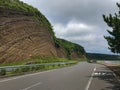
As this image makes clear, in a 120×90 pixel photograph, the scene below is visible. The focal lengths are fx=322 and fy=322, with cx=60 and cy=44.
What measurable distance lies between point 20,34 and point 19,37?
0.84m

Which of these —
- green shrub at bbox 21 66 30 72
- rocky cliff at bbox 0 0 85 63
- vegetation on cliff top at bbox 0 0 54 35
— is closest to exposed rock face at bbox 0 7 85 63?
rocky cliff at bbox 0 0 85 63

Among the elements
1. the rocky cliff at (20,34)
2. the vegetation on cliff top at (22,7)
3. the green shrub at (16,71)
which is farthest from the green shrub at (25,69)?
the vegetation on cliff top at (22,7)

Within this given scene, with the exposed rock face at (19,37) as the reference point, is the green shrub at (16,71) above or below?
below

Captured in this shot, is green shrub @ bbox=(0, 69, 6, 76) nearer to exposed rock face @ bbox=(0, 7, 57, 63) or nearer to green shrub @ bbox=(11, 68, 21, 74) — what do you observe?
green shrub @ bbox=(11, 68, 21, 74)

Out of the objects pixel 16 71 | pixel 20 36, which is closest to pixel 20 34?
pixel 20 36

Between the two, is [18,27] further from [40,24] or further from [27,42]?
[40,24]

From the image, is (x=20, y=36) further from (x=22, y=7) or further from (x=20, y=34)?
(x=22, y=7)

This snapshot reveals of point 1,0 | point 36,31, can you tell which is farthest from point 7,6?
point 36,31

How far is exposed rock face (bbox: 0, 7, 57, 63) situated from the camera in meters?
48.0

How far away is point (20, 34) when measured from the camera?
54.7 meters

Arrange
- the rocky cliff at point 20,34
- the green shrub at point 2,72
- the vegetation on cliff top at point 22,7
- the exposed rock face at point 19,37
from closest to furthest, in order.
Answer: the green shrub at point 2,72 < the exposed rock face at point 19,37 < the rocky cliff at point 20,34 < the vegetation on cliff top at point 22,7

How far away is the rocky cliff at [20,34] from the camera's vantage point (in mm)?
48300

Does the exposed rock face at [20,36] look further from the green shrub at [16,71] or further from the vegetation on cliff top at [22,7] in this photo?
the green shrub at [16,71]

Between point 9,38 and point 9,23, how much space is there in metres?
2.55
